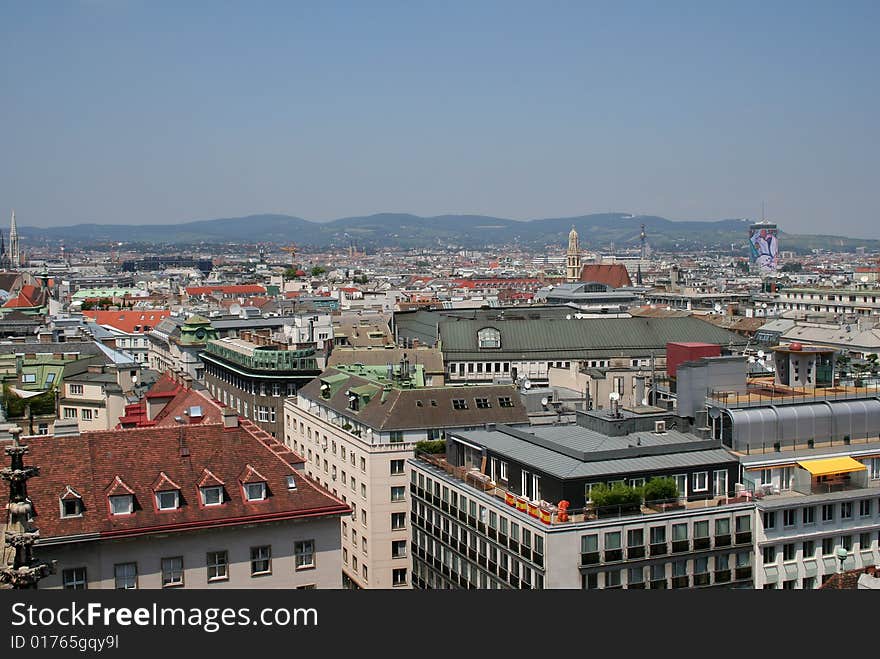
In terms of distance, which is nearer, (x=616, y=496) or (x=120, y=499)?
(x=120, y=499)

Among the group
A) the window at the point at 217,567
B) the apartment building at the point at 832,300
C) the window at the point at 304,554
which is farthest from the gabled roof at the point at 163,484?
the apartment building at the point at 832,300

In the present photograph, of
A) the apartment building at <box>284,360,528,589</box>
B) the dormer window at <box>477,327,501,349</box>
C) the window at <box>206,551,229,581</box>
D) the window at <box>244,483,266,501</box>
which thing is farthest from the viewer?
the dormer window at <box>477,327,501,349</box>

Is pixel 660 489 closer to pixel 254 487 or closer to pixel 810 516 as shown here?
pixel 810 516

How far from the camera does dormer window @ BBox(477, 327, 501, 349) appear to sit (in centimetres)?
9106

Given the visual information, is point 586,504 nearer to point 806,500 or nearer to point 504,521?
point 504,521

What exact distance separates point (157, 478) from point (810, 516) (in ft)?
73.4

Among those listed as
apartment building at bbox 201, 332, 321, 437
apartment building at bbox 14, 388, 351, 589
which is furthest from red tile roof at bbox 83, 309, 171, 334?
apartment building at bbox 14, 388, 351, 589

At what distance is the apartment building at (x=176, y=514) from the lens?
110 feet

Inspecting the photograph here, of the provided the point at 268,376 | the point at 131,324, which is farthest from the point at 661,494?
the point at 131,324

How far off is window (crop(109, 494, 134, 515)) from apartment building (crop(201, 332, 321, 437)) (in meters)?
42.5

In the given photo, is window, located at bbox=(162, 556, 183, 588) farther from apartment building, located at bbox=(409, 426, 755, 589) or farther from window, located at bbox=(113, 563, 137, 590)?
apartment building, located at bbox=(409, 426, 755, 589)

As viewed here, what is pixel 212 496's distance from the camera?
35.5 m

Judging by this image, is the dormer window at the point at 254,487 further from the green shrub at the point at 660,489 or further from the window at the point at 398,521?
the window at the point at 398,521

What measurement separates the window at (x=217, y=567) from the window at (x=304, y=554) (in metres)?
2.10
